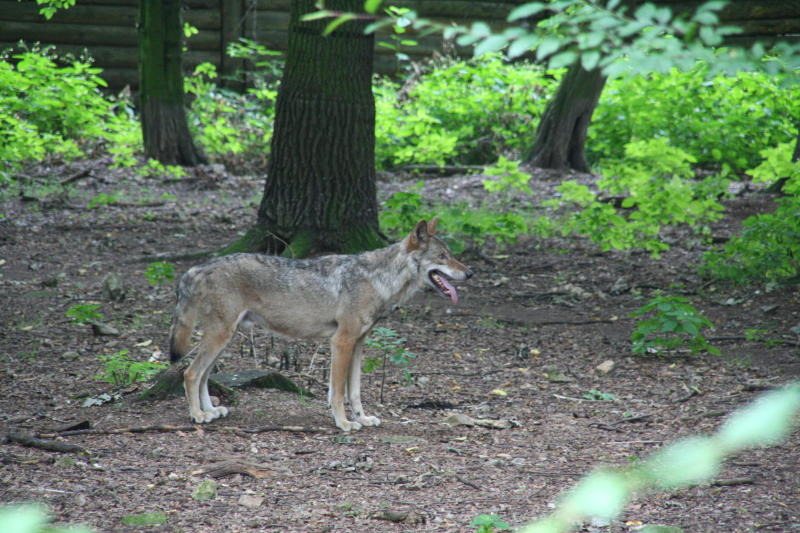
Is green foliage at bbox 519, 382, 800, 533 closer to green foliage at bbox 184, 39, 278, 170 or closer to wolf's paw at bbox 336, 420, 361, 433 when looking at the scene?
wolf's paw at bbox 336, 420, 361, 433

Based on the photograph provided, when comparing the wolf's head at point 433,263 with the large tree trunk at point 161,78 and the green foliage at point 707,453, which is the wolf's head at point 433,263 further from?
the large tree trunk at point 161,78

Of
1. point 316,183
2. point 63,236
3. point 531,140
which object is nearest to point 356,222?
point 316,183

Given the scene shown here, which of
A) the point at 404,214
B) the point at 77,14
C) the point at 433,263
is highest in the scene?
the point at 77,14

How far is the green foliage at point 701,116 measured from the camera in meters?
15.0

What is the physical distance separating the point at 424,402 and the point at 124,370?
2445mm

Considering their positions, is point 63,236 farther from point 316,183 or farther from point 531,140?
point 531,140

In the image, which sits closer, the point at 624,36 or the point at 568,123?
the point at 624,36

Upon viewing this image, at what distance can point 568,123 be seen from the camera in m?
15.2

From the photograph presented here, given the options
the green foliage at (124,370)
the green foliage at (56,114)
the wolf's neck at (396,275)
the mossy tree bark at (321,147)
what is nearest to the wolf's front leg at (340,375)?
the wolf's neck at (396,275)

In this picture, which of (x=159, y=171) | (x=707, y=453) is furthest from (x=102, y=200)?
(x=707, y=453)

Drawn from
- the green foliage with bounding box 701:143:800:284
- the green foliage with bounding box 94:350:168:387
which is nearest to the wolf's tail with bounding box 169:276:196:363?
the green foliage with bounding box 94:350:168:387

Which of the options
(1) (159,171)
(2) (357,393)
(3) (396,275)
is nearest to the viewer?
(2) (357,393)

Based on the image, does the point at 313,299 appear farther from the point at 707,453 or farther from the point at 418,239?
the point at 707,453

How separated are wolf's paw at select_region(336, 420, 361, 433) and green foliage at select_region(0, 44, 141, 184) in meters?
9.87
